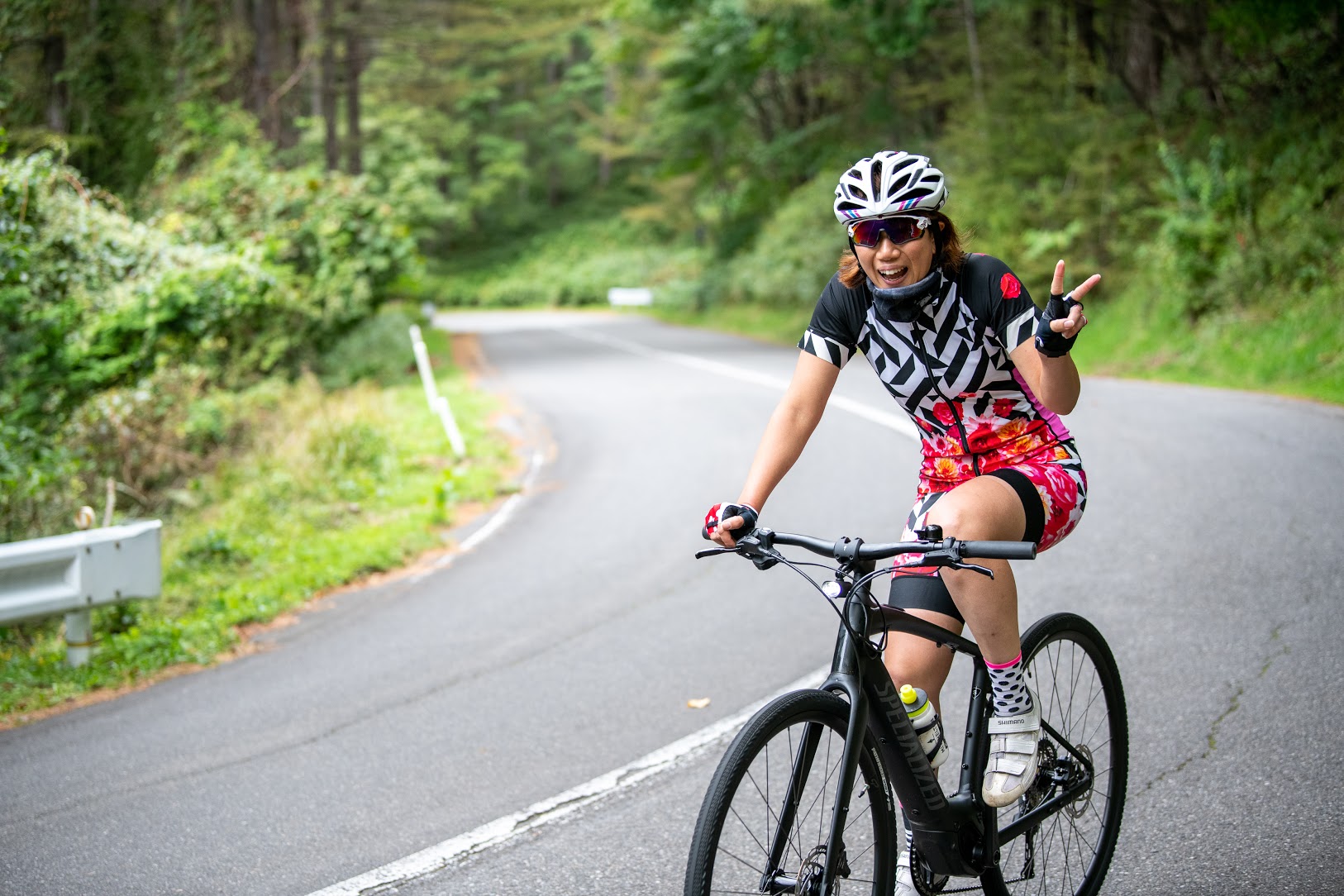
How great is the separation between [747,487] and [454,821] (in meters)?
2.09

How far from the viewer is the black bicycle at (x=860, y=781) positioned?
2820 mm

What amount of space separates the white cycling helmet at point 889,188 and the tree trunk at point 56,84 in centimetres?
1188

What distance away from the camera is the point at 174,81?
50.1ft

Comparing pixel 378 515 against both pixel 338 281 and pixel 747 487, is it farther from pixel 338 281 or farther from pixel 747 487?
pixel 338 281

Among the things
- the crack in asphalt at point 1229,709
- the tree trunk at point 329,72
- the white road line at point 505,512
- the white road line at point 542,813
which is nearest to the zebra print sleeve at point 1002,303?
the white road line at point 542,813

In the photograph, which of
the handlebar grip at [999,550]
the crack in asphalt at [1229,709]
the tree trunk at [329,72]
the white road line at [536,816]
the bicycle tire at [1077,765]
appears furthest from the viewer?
the tree trunk at [329,72]

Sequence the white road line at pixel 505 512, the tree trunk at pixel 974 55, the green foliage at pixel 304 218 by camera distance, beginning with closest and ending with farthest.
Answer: the white road line at pixel 505 512 < the green foliage at pixel 304 218 < the tree trunk at pixel 974 55

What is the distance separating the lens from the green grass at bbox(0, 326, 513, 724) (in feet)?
23.6

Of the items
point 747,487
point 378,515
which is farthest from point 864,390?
point 747,487

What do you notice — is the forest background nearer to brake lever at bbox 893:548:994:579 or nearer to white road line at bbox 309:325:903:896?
brake lever at bbox 893:548:994:579

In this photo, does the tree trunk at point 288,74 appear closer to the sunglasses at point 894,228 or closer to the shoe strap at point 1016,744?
the sunglasses at point 894,228

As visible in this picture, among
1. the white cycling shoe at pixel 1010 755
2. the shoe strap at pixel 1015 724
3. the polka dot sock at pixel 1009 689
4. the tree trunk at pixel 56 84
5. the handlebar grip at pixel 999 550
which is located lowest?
the white cycling shoe at pixel 1010 755

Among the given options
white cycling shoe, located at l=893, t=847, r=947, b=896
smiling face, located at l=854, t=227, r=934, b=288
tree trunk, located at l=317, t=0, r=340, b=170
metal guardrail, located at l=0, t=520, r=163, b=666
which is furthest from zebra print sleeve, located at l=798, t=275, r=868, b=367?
tree trunk, located at l=317, t=0, r=340, b=170

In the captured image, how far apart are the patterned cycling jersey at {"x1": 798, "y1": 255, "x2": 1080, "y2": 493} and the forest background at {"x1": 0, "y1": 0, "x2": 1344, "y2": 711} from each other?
2.05 ft
